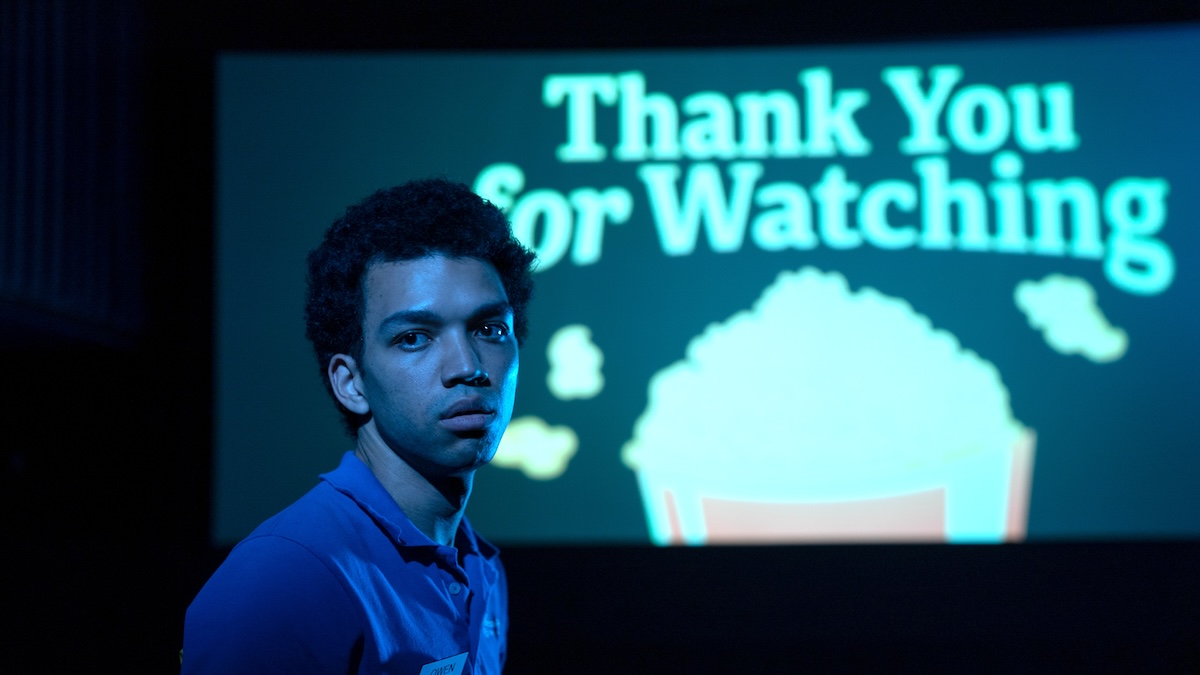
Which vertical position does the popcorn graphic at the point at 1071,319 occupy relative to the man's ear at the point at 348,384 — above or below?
above

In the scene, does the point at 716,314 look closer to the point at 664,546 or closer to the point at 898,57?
the point at 664,546

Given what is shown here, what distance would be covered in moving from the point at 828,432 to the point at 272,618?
2.41 meters

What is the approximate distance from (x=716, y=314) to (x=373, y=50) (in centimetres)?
156

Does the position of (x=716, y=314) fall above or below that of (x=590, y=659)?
above

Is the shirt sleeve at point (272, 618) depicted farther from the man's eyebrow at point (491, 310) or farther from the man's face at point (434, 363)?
the man's eyebrow at point (491, 310)

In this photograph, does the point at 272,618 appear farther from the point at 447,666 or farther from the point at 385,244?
the point at 385,244

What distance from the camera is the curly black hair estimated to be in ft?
3.29

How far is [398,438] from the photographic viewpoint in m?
0.99

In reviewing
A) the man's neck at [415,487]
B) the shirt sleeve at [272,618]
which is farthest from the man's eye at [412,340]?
the shirt sleeve at [272,618]

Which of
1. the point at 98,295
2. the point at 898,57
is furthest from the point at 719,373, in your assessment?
the point at 98,295

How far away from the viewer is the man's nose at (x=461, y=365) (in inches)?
37.7

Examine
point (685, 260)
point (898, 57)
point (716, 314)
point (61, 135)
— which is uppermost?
point (898, 57)

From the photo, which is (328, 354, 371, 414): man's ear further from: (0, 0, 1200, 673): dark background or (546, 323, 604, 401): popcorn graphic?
(0, 0, 1200, 673): dark background

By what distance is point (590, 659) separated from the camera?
3154mm
